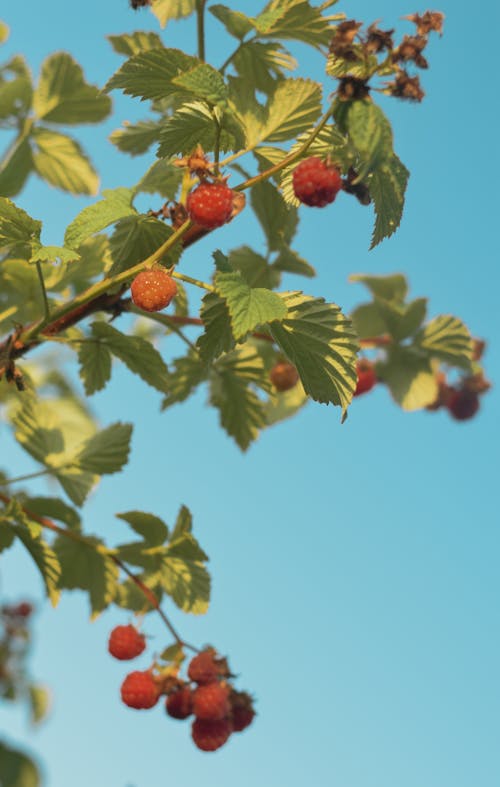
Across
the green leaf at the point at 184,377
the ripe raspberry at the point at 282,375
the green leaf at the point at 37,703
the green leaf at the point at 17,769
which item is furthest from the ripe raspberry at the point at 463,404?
the green leaf at the point at 17,769

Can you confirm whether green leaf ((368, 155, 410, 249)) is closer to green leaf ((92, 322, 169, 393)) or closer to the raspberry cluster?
green leaf ((92, 322, 169, 393))

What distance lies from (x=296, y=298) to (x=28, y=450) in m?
1.30

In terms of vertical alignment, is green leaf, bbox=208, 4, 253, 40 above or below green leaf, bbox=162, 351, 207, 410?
above

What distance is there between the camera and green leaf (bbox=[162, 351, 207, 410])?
275 cm

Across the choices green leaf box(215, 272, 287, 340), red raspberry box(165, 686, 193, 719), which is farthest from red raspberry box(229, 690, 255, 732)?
green leaf box(215, 272, 287, 340)

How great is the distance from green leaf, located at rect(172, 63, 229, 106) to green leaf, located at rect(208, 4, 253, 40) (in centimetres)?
69

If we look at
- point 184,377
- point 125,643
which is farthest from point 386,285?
point 125,643

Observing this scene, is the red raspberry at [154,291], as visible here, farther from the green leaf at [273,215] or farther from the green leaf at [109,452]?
the green leaf at [109,452]

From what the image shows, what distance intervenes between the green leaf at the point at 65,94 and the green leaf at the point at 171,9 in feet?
1.82

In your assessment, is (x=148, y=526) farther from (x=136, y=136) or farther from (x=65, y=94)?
(x=65, y=94)

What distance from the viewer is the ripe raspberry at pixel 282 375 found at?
3.37 m

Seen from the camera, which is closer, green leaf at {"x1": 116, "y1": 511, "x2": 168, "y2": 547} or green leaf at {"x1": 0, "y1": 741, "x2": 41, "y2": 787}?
green leaf at {"x1": 116, "y1": 511, "x2": 168, "y2": 547}

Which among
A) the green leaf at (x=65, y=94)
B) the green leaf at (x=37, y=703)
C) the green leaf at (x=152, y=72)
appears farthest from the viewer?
the green leaf at (x=37, y=703)

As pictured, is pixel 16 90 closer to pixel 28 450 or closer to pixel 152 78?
pixel 28 450
